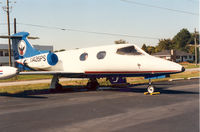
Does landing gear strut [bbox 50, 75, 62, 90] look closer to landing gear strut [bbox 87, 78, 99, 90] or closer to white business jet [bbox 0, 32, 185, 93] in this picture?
white business jet [bbox 0, 32, 185, 93]

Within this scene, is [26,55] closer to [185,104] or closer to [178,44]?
[185,104]

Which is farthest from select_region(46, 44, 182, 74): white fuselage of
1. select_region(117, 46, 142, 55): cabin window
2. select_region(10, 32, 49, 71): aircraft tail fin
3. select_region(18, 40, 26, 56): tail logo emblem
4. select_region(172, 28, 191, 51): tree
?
select_region(172, 28, 191, 51): tree

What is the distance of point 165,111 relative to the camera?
8562 millimetres

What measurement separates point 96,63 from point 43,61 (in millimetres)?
4624

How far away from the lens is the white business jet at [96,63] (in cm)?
1199

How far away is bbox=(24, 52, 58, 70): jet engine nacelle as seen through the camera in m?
16.0

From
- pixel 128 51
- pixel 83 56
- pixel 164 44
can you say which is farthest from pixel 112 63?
pixel 164 44

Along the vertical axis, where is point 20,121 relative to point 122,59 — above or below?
below

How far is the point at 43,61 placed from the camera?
1631 centimetres

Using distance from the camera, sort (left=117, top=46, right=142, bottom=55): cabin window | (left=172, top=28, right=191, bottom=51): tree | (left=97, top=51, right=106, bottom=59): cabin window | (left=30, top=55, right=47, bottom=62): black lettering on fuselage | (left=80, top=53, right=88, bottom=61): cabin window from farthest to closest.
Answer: (left=172, top=28, right=191, bottom=51): tree → (left=30, top=55, right=47, bottom=62): black lettering on fuselage → (left=80, top=53, right=88, bottom=61): cabin window → (left=97, top=51, right=106, bottom=59): cabin window → (left=117, top=46, right=142, bottom=55): cabin window

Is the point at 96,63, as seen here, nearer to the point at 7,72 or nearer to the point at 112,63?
the point at 112,63

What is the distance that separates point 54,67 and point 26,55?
342cm

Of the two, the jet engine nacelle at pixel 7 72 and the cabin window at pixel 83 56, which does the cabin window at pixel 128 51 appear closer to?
the cabin window at pixel 83 56

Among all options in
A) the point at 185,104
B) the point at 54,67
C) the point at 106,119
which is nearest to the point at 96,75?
the point at 54,67
